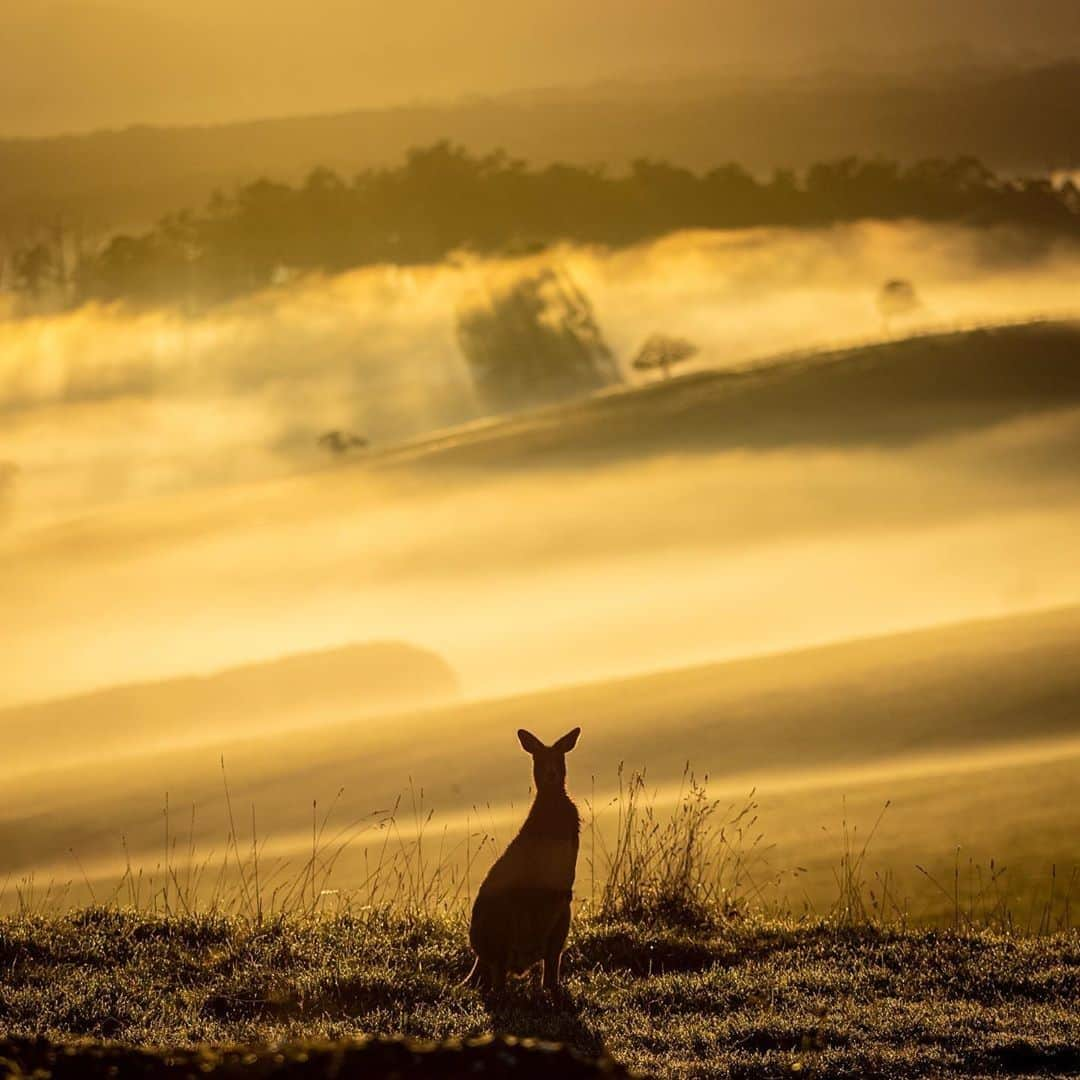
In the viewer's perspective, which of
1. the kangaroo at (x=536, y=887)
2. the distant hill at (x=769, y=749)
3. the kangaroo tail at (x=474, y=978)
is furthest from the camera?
the distant hill at (x=769, y=749)

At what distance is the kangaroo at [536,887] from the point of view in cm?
955

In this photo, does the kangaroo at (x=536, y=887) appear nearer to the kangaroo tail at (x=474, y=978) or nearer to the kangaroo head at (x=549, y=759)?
the kangaroo head at (x=549, y=759)

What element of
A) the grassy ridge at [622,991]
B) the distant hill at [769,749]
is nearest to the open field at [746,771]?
the distant hill at [769,749]

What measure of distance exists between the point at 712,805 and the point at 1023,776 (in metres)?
12.1

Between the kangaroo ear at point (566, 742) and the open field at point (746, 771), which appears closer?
the kangaroo ear at point (566, 742)

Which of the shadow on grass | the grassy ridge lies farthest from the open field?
the shadow on grass

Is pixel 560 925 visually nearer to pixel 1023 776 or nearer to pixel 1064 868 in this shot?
pixel 1064 868

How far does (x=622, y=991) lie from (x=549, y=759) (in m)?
1.33

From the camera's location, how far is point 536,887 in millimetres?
9547

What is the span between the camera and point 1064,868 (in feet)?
50.1

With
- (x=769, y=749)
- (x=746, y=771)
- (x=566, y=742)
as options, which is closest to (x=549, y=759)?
(x=566, y=742)

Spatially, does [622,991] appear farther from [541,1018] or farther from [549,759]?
[549,759]

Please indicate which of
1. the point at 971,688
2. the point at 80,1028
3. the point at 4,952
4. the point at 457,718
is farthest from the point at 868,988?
the point at 457,718

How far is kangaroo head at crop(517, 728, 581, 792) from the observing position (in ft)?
31.8
